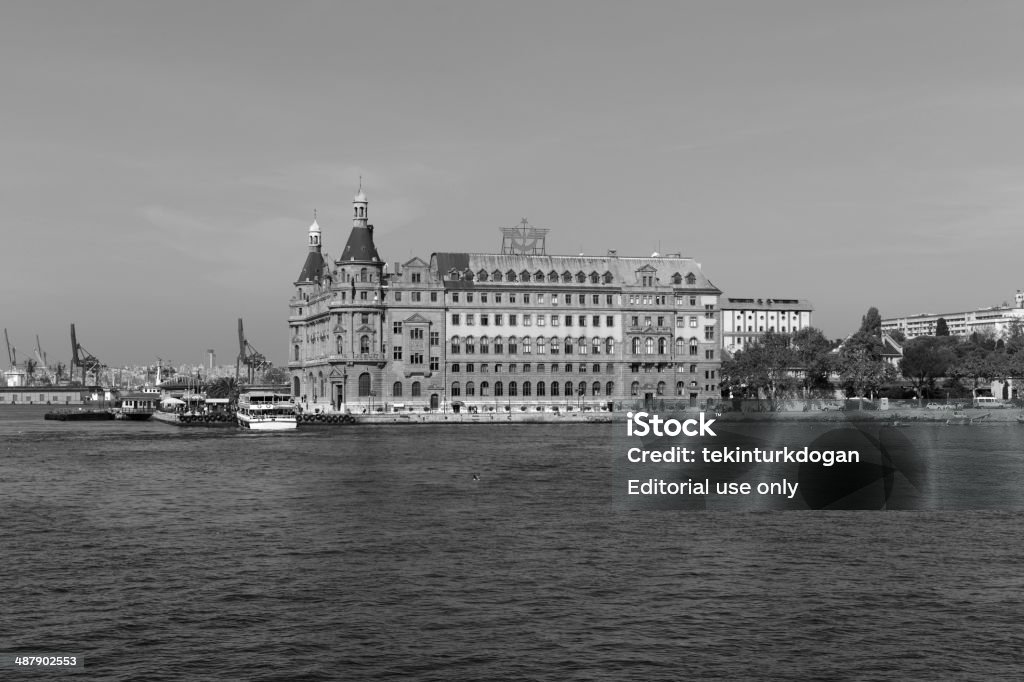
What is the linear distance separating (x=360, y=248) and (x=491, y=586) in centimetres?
13670

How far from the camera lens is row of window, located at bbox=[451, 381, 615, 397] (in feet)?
584

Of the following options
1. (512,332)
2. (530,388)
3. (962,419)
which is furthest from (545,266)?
(962,419)

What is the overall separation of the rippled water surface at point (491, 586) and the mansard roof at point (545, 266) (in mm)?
109290

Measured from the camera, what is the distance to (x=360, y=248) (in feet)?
574

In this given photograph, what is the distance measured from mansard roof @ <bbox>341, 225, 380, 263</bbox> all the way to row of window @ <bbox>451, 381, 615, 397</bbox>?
834 inches

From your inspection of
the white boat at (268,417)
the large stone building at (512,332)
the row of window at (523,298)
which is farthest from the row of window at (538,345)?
the white boat at (268,417)

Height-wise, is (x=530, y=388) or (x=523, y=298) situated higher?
(x=523, y=298)

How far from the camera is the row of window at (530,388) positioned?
17812 centimetres

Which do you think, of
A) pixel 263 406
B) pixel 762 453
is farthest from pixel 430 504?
pixel 263 406

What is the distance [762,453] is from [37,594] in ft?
227

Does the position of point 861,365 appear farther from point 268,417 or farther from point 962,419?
point 268,417

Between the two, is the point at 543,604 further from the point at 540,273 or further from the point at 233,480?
the point at 540,273

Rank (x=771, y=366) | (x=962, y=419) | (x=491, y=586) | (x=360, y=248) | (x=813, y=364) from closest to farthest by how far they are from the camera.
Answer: (x=491, y=586)
(x=962, y=419)
(x=360, y=248)
(x=771, y=366)
(x=813, y=364)

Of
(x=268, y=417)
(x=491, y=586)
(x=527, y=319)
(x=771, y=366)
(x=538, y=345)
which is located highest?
(x=527, y=319)
